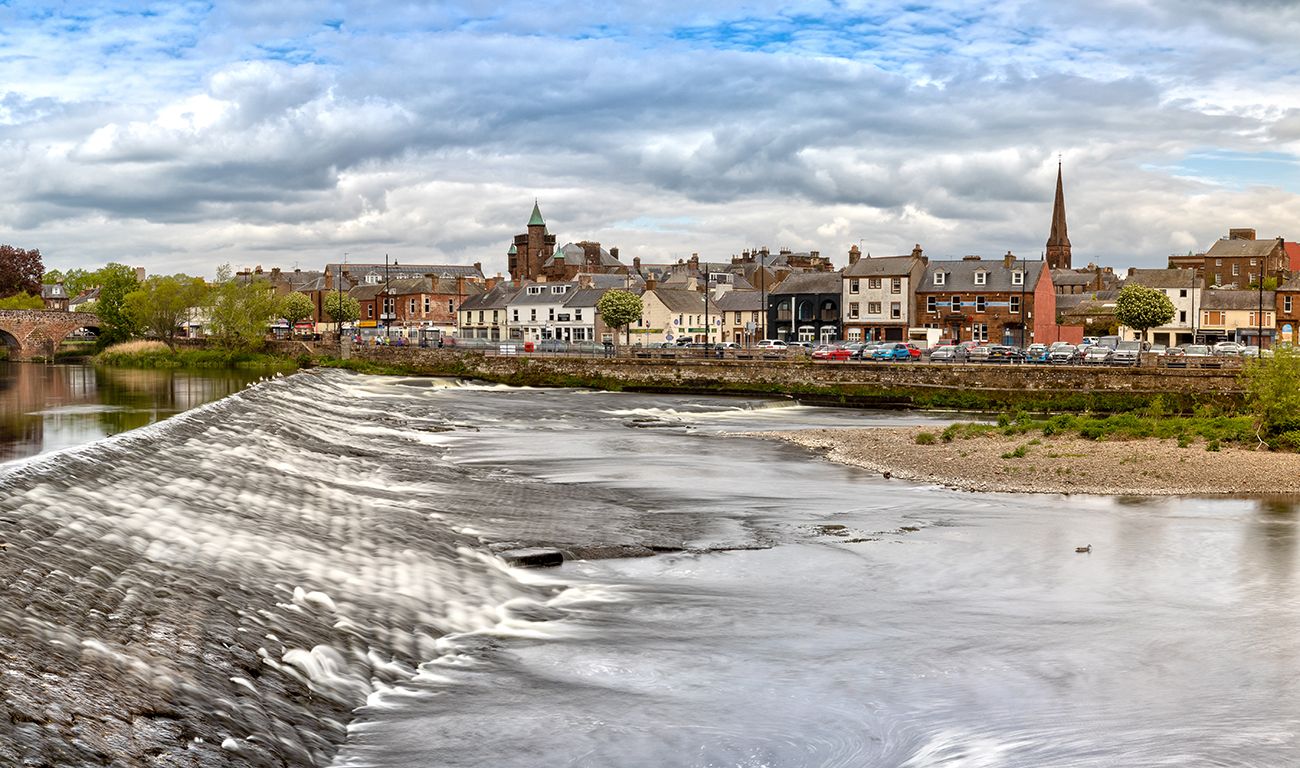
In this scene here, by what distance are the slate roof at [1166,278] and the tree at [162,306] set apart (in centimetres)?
9862

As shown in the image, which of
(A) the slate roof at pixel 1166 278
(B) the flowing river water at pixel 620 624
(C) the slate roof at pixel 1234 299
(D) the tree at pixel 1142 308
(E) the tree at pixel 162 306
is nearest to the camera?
(B) the flowing river water at pixel 620 624

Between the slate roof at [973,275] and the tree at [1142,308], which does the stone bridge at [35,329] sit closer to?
the slate roof at [973,275]

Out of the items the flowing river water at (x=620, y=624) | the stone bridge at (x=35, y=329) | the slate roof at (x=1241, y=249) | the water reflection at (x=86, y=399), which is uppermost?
the slate roof at (x=1241, y=249)

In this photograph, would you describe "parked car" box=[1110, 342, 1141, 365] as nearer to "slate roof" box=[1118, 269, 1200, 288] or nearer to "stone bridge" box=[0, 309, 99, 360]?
"slate roof" box=[1118, 269, 1200, 288]

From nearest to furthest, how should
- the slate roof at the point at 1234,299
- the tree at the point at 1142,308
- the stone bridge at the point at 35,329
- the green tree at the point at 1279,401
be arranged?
1. the green tree at the point at 1279,401
2. the tree at the point at 1142,308
3. the slate roof at the point at 1234,299
4. the stone bridge at the point at 35,329

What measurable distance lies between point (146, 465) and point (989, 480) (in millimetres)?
23280

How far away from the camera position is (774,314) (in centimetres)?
12069

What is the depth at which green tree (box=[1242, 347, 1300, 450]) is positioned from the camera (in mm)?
39875

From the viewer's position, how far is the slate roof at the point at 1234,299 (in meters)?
114

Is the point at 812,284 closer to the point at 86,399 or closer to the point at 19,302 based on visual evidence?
the point at 86,399

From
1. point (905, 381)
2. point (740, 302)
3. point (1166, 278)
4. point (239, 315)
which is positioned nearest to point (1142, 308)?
point (1166, 278)

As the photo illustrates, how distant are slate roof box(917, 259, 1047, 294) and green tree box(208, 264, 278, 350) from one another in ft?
213

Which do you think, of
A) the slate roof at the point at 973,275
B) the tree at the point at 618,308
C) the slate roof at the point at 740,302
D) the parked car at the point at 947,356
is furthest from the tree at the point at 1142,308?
the tree at the point at 618,308

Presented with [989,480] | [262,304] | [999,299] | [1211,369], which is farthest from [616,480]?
[262,304]
